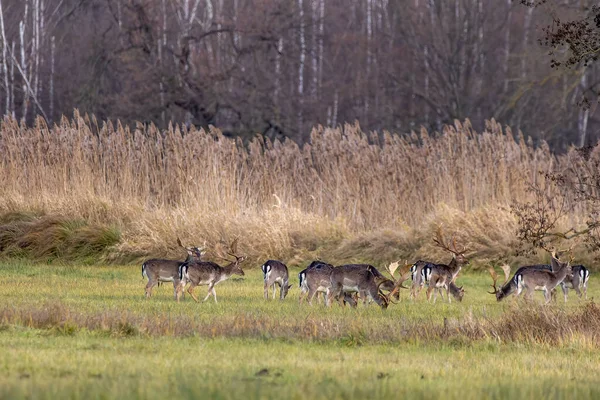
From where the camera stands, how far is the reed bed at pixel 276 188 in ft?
70.3

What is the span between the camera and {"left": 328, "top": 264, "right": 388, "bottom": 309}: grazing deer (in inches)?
559

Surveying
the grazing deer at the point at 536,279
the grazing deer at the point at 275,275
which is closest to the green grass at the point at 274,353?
the grazing deer at the point at 536,279

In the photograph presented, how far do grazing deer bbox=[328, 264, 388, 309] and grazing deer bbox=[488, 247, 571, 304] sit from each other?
198cm

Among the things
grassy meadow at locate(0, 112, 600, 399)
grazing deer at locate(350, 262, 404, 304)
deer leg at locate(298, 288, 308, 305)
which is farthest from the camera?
deer leg at locate(298, 288, 308, 305)

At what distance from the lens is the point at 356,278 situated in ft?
46.7

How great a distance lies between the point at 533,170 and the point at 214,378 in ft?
51.2

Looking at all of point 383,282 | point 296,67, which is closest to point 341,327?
point 383,282

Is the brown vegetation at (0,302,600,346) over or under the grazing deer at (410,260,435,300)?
under

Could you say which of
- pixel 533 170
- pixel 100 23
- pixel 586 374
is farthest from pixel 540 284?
pixel 100 23

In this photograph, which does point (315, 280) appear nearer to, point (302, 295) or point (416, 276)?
point (302, 295)

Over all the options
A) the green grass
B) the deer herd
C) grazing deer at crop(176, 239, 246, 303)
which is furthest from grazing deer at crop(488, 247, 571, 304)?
grazing deer at crop(176, 239, 246, 303)

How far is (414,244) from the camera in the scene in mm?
21031

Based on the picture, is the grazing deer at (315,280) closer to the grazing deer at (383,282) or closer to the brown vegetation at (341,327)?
the grazing deer at (383,282)

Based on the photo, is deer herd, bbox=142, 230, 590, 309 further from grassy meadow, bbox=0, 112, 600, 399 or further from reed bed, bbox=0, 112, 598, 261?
reed bed, bbox=0, 112, 598, 261
